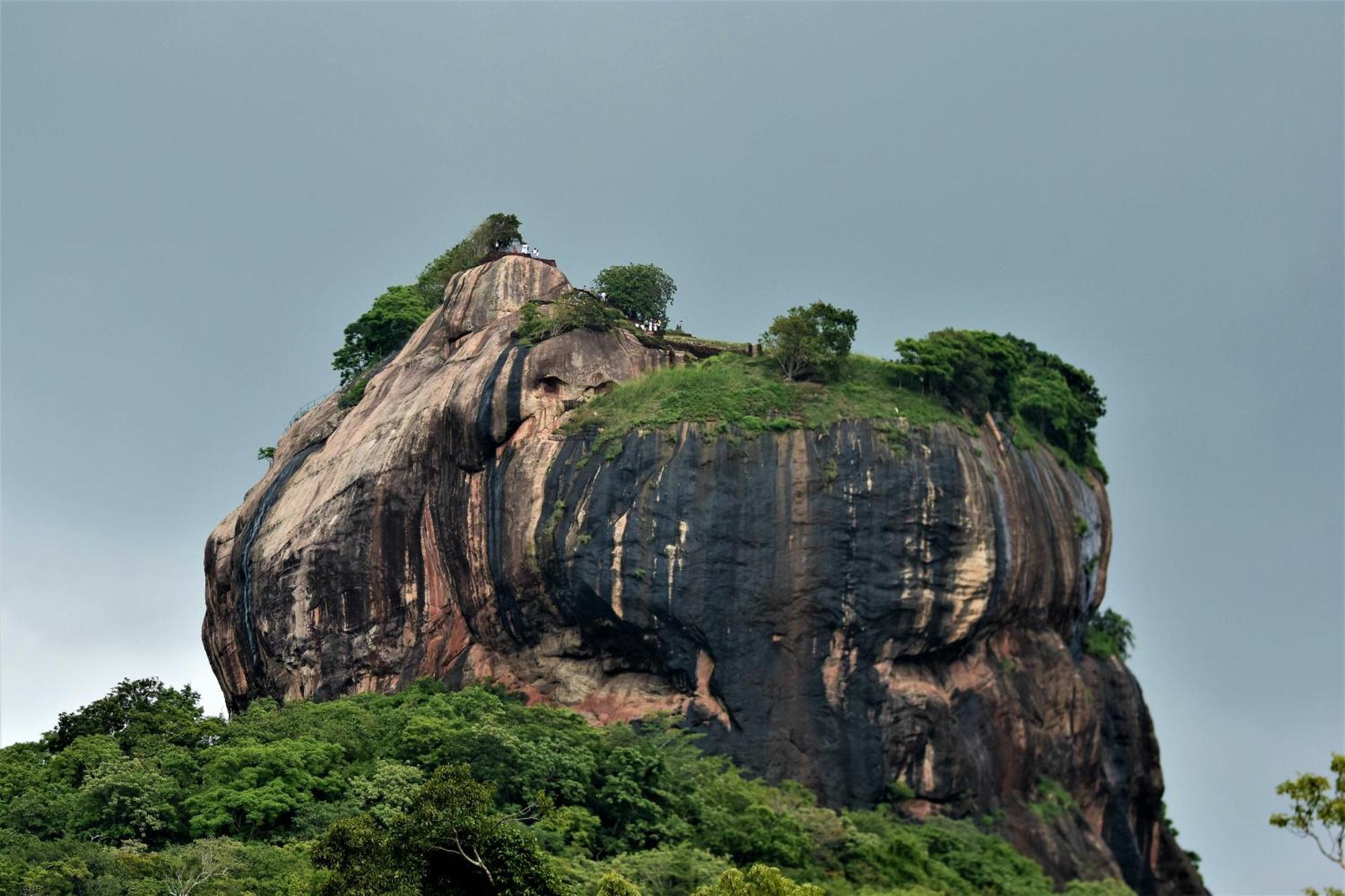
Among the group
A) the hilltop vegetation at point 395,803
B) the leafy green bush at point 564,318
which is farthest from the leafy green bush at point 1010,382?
the hilltop vegetation at point 395,803

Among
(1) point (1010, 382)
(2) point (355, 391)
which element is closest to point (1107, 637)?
(1) point (1010, 382)

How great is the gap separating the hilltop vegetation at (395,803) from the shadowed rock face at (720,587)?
128cm

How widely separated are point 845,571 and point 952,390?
5753 mm

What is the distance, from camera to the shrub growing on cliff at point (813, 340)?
1759 inches

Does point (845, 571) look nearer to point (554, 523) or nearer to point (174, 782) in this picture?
point (554, 523)

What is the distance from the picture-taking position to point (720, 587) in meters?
41.4

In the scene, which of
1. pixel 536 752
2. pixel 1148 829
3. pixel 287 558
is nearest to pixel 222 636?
pixel 287 558

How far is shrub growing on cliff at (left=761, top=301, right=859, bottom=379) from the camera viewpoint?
4469 centimetres

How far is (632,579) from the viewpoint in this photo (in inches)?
1636

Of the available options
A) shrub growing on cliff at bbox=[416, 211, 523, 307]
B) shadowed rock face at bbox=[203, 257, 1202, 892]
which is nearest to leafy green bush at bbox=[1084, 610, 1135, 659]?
shadowed rock face at bbox=[203, 257, 1202, 892]

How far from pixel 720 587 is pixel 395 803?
8.81 metres

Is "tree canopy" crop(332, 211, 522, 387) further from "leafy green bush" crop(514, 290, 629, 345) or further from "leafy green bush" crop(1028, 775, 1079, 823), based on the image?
"leafy green bush" crop(1028, 775, 1079, 823)

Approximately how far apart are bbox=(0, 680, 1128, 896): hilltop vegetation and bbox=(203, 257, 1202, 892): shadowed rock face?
4.21 feet

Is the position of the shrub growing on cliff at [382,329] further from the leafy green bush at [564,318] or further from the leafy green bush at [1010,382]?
the leafy green bush at [1010,382]
